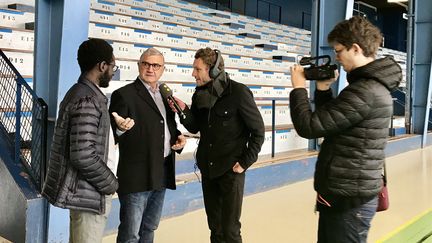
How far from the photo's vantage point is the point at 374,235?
138 inches

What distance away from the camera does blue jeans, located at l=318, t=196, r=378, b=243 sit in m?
1.57

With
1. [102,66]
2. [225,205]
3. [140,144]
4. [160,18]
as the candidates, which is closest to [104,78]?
[102,66]

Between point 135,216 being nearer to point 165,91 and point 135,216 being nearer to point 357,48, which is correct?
point 165,91

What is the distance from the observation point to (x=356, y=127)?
154cm

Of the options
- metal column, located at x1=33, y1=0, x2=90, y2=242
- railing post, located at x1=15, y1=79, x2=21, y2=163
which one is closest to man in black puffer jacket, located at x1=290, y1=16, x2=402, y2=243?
metal column, located at x1=33, y1=0, x2=90, y2=242

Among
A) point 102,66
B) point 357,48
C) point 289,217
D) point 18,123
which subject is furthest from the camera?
point 289,217

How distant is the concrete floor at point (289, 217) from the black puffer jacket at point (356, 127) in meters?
1.95

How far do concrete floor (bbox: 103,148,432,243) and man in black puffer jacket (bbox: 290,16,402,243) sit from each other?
1.88 m

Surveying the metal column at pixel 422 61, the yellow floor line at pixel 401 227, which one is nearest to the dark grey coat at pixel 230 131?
the yellow floor line at pixel 401 227

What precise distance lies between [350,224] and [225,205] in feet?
3.10

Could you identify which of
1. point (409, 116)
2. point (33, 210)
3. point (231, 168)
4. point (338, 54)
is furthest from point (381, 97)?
point (409, 116)

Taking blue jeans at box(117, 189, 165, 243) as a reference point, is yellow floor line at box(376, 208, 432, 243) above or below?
below

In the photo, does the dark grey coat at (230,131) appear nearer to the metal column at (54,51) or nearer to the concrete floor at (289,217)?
the metal column at (54,51)

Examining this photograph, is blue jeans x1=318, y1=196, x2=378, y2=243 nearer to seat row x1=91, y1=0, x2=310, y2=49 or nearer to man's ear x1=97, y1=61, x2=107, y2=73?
man's ear x1=97, y1=61, x2=107, y2=73
